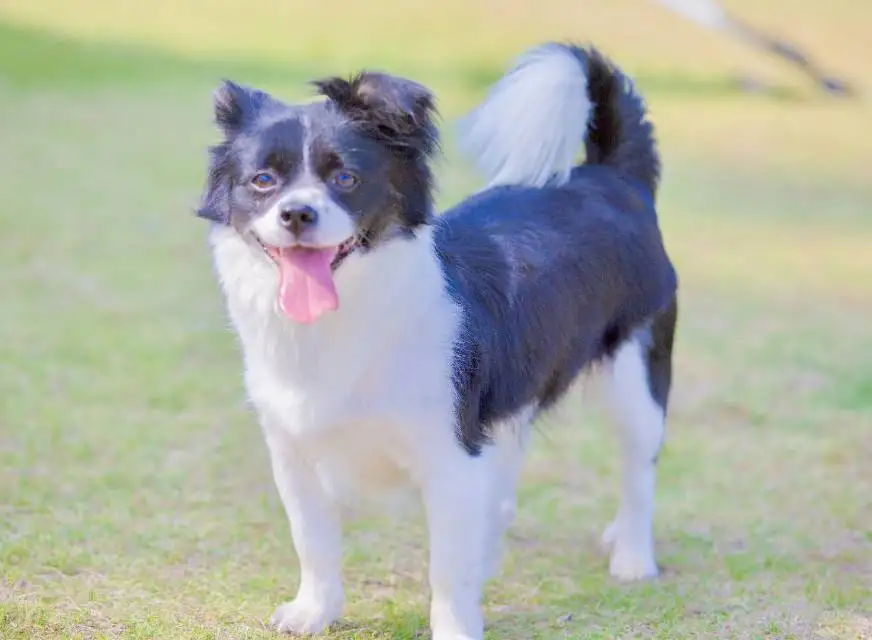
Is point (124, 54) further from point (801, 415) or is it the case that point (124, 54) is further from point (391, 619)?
point (391, 619)

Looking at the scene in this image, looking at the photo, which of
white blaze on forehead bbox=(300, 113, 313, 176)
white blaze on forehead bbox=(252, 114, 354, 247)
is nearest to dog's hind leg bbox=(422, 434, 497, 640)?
white blaze on forehead bbox=(252, 114, 354, 247)

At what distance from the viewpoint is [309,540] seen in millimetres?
3463

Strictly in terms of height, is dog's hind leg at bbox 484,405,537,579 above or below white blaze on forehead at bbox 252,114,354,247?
below

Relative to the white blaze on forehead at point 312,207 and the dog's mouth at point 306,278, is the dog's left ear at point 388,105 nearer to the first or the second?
the white blaze on forehead at point 312,207

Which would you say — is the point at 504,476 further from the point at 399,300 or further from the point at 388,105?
the point at 388,105

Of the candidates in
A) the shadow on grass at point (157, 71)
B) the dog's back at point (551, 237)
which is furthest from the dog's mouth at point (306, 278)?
the shadow on grass at point (157, 71)

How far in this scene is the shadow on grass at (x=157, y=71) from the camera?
14.1 metres

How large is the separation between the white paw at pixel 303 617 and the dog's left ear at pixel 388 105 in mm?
1237

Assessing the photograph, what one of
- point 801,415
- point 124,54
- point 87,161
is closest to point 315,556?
point 801,415

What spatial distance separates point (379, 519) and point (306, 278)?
1616mm

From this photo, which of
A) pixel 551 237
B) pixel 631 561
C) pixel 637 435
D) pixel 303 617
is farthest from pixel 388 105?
pixel 631 561

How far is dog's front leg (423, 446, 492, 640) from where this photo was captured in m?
3.24

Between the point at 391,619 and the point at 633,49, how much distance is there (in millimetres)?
13570

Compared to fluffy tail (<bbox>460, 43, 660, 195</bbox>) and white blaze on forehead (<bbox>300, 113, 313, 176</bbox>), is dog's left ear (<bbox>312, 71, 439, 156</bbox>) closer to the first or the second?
white blaze on forehead (<bbox>300, 113, 313, 176</bbox>)
